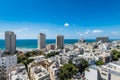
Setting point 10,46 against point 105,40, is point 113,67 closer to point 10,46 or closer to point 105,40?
point 10,46

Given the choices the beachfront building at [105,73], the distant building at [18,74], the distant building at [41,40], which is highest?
the distant building at [41,40]

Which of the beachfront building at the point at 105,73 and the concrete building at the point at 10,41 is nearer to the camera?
the beachfront building at the point at 105,73

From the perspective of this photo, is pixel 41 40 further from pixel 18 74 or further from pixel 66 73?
pixel 66 73

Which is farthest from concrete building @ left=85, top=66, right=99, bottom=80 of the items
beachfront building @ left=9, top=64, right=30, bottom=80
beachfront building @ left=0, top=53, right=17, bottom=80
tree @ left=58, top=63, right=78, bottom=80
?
beachfront building @ left=0, top=53, right=17, bottom=80

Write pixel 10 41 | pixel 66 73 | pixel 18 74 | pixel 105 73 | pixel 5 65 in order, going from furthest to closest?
pixel 10 41 < pixel 5 65 < pixel 66 73 < pixel 18 74 < pixel 105 73

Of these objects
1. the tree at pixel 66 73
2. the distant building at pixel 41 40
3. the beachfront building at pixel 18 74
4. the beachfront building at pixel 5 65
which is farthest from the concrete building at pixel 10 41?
the tree at pixel 66 73

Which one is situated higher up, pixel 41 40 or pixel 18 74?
pixel 41 40

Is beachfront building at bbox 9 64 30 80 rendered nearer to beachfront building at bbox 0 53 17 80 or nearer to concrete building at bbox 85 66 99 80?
beachfront building at bbox 0 53 17 80

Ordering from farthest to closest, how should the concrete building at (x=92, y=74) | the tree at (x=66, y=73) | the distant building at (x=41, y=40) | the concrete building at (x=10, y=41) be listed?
the distant building at (x=41, y=40) < the concrete building at (x=10, y=41) < the tree at (x=66, y=73) < the concrete building at (x=92, y=74)

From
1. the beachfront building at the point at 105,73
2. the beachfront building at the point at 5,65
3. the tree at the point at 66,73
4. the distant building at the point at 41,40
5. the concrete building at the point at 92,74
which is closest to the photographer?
the beachfront building at the point at 105,73

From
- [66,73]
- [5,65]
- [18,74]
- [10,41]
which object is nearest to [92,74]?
[66,73]

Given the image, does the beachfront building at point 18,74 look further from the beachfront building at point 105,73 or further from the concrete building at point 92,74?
the beachfront building at point 105,73
